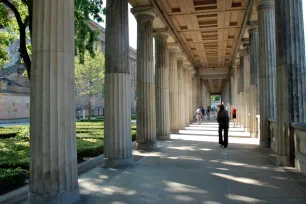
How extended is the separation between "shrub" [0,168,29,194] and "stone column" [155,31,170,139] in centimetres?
965

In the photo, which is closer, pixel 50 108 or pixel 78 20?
pixel 50 108

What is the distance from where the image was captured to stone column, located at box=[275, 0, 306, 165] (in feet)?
25.5

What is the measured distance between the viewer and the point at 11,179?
5.84 metres

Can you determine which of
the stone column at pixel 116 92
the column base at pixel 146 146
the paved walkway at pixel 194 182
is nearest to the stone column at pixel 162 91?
the column base at pixel 146 146

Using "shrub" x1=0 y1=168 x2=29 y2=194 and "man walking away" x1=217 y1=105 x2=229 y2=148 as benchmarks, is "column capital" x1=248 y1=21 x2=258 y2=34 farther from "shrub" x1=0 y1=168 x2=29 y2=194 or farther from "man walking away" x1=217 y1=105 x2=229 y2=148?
"shrub" x1=0 y1=168 x2=29 y2=194

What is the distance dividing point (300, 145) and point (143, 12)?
8166mm

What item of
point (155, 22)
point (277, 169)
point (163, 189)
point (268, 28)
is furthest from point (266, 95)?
point (163, 189)

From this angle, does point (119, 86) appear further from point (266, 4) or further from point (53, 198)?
point (266, 4)

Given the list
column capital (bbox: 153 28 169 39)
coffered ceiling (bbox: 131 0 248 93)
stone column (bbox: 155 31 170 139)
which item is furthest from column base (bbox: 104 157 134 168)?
column capital (bbox: 153 28 169 39)

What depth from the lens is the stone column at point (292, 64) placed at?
7.78m

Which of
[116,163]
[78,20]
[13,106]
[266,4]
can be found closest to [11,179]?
[116,163]

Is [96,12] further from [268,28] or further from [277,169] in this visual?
[277,169]

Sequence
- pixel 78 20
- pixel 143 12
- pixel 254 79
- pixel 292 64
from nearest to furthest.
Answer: pixel 292 64, pixel 143 12, pixel 78 20, pixel 254 79

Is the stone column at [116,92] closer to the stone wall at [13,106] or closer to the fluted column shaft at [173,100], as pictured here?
the fluted column shaft at [173,100]
